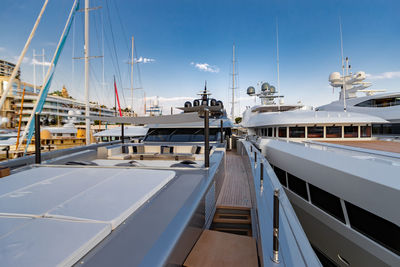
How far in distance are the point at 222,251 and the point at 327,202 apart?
309cm

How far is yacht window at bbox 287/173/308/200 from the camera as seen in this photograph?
15.8ft

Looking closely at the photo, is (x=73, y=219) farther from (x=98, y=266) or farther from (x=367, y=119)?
(x=367, y=119)

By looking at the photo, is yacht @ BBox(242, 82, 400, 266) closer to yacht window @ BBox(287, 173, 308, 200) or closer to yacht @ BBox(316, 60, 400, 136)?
yacht window @ BBox(287, 173, 308, 200)

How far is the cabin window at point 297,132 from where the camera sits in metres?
10.4

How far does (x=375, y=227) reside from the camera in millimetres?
2857

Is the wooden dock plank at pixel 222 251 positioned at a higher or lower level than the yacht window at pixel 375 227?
higher

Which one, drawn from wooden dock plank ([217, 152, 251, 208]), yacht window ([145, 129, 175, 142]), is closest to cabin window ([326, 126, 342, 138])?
wooden dock plank ([217, 152, 251, 208])

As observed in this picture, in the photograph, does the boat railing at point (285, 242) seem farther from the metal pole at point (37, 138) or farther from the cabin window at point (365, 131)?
the cabin window at point (365, 131)

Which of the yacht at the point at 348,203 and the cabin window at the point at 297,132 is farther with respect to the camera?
the cabin window at the point at 297,132

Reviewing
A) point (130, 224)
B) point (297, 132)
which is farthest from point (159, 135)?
point (297, 132)

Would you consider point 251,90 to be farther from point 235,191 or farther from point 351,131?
point 235,191

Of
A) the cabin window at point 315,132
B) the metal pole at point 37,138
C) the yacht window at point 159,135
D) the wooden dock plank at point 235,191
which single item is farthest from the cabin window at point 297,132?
the metal pole at point 37,138

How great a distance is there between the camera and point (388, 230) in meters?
2.69

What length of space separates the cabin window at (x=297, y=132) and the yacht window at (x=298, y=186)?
559 cm
